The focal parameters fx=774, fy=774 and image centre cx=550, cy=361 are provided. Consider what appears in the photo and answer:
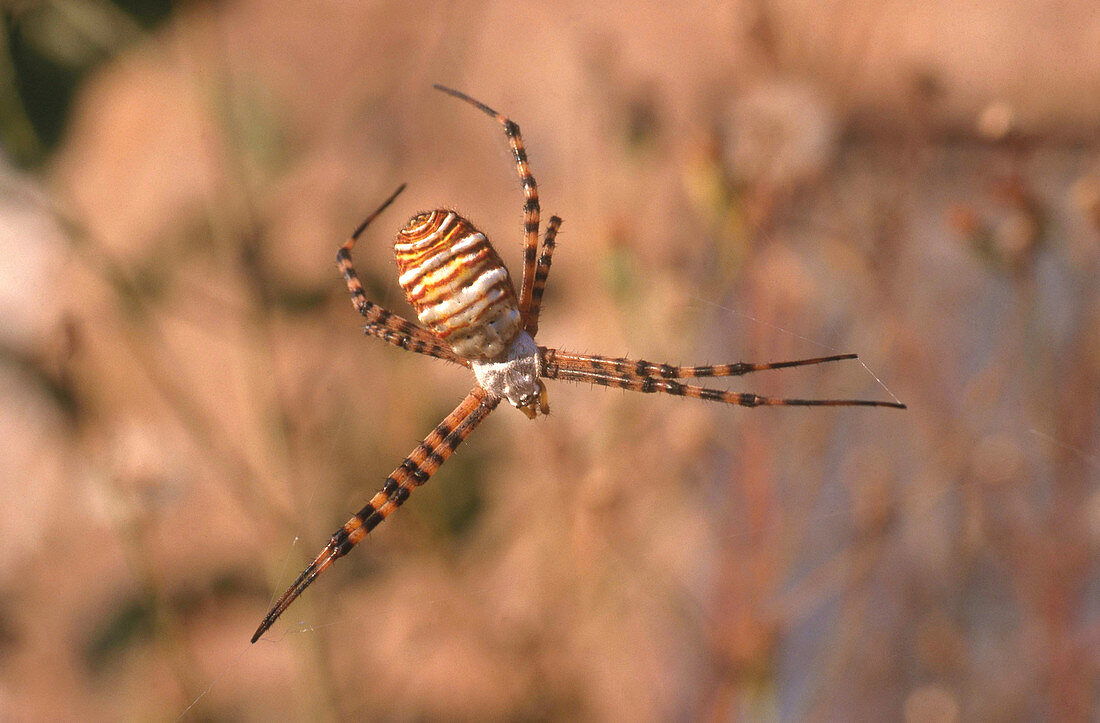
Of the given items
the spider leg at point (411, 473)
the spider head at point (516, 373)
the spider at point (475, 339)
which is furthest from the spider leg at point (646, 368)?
the spider leg at point (411, 473)

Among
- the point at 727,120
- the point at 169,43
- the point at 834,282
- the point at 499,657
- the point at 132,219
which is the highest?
the point at 727,120

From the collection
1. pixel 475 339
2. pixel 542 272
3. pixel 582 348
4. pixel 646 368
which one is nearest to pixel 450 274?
pixel 475 339

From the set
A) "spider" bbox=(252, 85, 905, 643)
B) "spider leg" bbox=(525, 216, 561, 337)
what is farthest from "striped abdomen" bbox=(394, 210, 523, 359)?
"spider leg" bbox=(525, 216, 561, 337)

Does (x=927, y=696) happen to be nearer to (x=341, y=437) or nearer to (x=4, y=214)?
(x=341, y=437)

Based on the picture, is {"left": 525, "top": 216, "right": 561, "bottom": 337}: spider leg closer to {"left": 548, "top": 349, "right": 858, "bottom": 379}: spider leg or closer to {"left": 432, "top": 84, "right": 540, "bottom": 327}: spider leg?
{"left": 432, "top": 84, "right": 540, "bottom": 327}: spider leg

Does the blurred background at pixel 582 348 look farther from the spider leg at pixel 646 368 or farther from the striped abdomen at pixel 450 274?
the striped abdomen at pixel 450 274

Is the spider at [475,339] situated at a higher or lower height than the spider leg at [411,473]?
higher

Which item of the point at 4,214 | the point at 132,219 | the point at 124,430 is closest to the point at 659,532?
the point at 124,430
